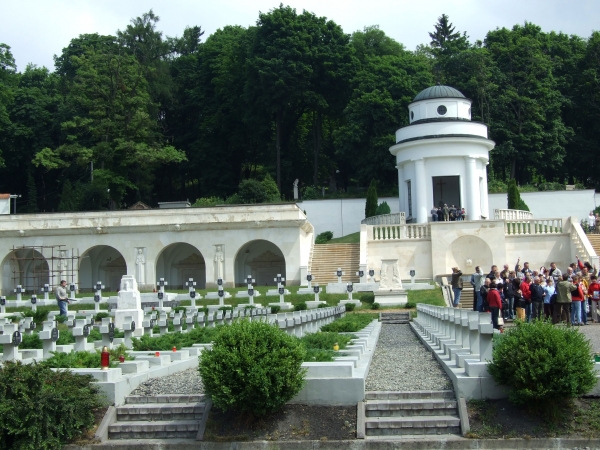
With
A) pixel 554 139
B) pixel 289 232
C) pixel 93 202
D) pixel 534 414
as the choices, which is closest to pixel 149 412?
pixel 534 414

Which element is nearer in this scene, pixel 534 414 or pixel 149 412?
pixel 534 414

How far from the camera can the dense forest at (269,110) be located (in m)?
56.2

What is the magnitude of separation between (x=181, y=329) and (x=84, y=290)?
27.6 m

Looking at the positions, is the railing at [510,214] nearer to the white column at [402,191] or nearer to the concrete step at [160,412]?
the white column at [402,191]

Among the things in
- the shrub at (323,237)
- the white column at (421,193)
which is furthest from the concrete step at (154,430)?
the shrub at (323,237)

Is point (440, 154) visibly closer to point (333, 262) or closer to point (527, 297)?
point (333, 262)

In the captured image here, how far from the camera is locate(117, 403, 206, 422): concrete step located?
11359 mm

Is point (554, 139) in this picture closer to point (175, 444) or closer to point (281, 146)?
point (281, 146)

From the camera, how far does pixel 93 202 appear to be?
182 ft

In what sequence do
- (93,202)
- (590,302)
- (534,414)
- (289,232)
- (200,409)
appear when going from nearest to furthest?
(534,414), (200,409), (590,302), (289,232), (93,202)

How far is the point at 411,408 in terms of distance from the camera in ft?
36.4

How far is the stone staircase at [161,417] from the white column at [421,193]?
3539 cm

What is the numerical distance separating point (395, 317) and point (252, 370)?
18.9 m

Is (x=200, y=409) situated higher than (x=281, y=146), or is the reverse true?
(x=281, y=146)
